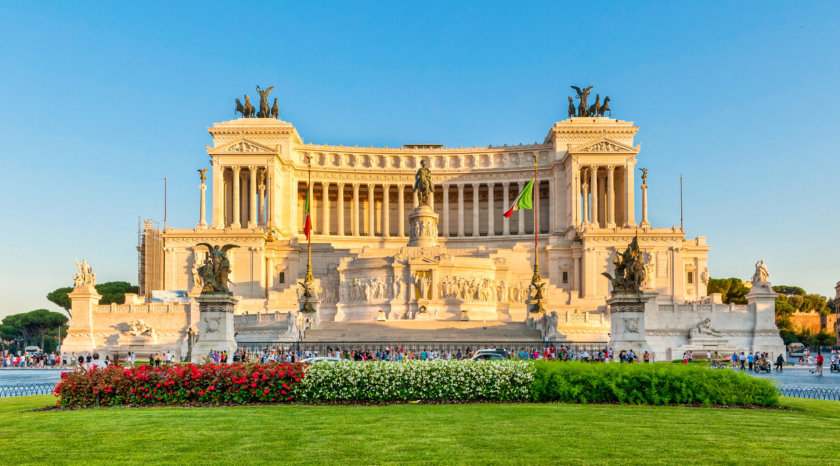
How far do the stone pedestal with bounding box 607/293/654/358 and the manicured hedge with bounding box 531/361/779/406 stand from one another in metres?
10.9

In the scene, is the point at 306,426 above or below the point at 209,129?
below

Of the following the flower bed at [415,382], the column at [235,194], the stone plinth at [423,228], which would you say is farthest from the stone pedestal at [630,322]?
the column at [235,194]

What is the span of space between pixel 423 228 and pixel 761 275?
29.3 m

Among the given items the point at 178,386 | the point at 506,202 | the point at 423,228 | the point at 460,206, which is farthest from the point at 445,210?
the point at 178,386

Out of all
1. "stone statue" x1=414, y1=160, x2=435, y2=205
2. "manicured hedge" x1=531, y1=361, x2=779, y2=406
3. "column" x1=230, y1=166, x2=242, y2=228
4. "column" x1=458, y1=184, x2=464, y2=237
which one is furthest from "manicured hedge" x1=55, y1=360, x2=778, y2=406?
"column" x1=458, y1=184, x2=464, y2=237

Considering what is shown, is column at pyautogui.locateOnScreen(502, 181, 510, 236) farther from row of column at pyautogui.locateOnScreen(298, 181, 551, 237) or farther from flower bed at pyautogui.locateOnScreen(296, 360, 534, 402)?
flower bed at pyautogui.locateOnScreen(296, 360, 534, 402)

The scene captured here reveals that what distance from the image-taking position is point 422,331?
53469 mm

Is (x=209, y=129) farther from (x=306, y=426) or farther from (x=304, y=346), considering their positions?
(x=306, y=426)

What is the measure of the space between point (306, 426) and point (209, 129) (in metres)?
80.6

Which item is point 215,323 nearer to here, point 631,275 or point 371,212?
point 631,275

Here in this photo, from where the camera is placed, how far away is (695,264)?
83.1m

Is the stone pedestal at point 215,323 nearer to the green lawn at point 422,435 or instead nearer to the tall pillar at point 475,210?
the green lawn at point 422,435

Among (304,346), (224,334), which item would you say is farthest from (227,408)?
(304,346)

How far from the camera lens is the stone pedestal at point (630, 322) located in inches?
1230
